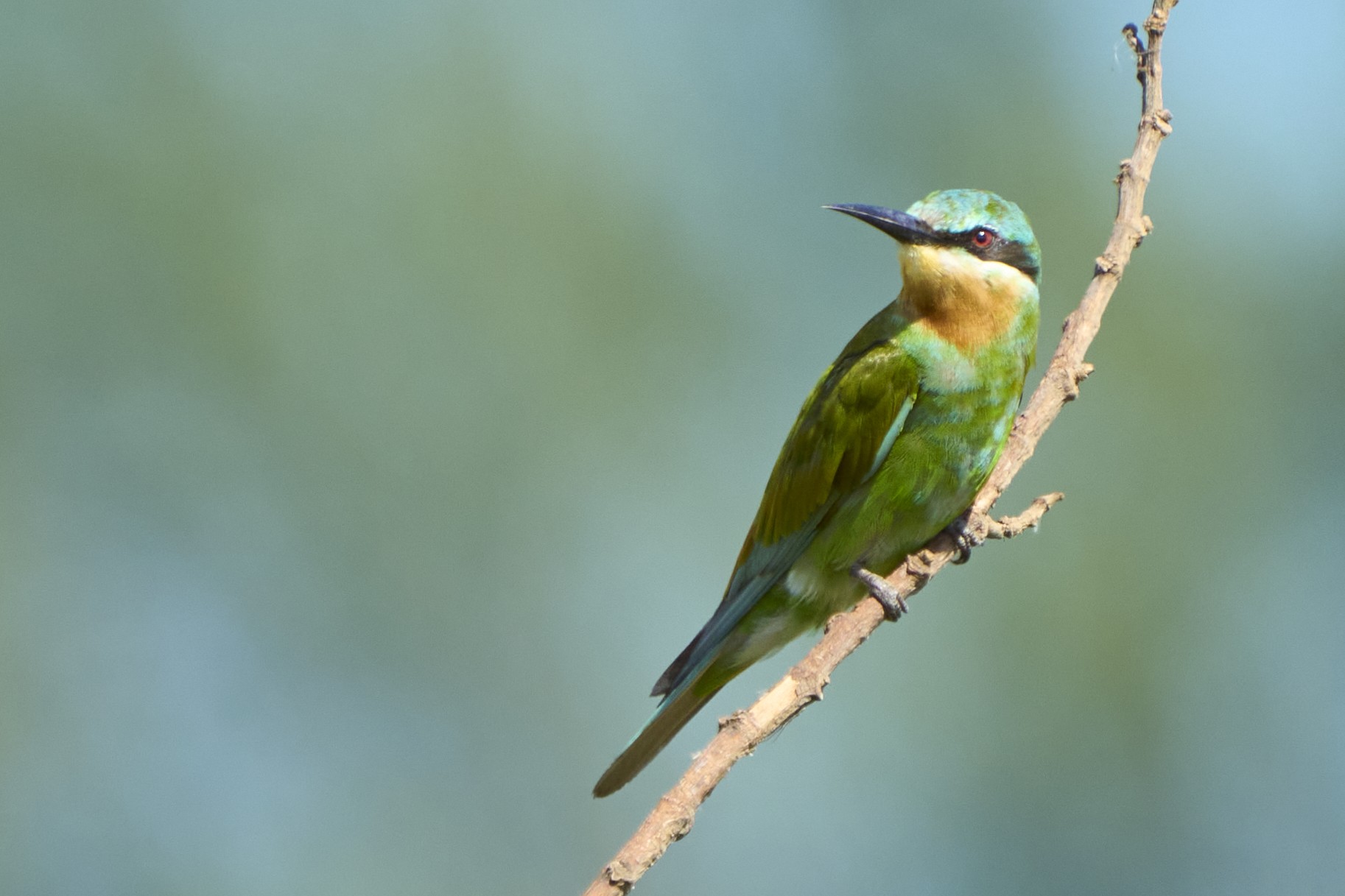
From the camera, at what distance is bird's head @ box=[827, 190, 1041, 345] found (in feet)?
12.3

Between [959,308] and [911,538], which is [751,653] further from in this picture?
[959,308]

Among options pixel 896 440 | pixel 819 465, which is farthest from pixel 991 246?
pixel 819 465

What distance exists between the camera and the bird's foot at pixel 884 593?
3.26 meters

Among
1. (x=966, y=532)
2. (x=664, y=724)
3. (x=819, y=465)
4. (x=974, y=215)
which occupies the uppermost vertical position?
(x=974, y=215)

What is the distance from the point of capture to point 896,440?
12.3ft

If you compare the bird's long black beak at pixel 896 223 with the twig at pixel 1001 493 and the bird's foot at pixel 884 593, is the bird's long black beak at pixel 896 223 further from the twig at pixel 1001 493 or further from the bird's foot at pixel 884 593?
the bird's foot at pixel 884 593

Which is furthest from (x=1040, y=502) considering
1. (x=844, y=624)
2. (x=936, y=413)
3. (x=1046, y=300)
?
(x=1046, y=300)

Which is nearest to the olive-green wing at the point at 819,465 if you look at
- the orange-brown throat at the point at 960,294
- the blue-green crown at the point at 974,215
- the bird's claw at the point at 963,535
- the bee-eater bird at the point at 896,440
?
the bee-eater bird at the point at 896,440

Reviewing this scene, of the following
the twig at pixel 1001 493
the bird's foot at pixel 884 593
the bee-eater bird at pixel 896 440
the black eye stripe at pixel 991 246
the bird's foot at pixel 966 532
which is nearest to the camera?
the twig at pixel 1001 493

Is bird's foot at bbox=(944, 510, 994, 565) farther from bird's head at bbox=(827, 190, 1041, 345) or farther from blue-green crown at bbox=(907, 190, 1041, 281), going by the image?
blue-green crown at bbox=(907, 190, 1041, 281)

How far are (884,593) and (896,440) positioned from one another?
1.65 ft

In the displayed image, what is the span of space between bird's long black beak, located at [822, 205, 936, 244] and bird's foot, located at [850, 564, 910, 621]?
93cm

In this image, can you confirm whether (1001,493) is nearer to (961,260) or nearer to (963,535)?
(963,535)

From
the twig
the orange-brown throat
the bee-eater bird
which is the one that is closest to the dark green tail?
the bee-eater bird
